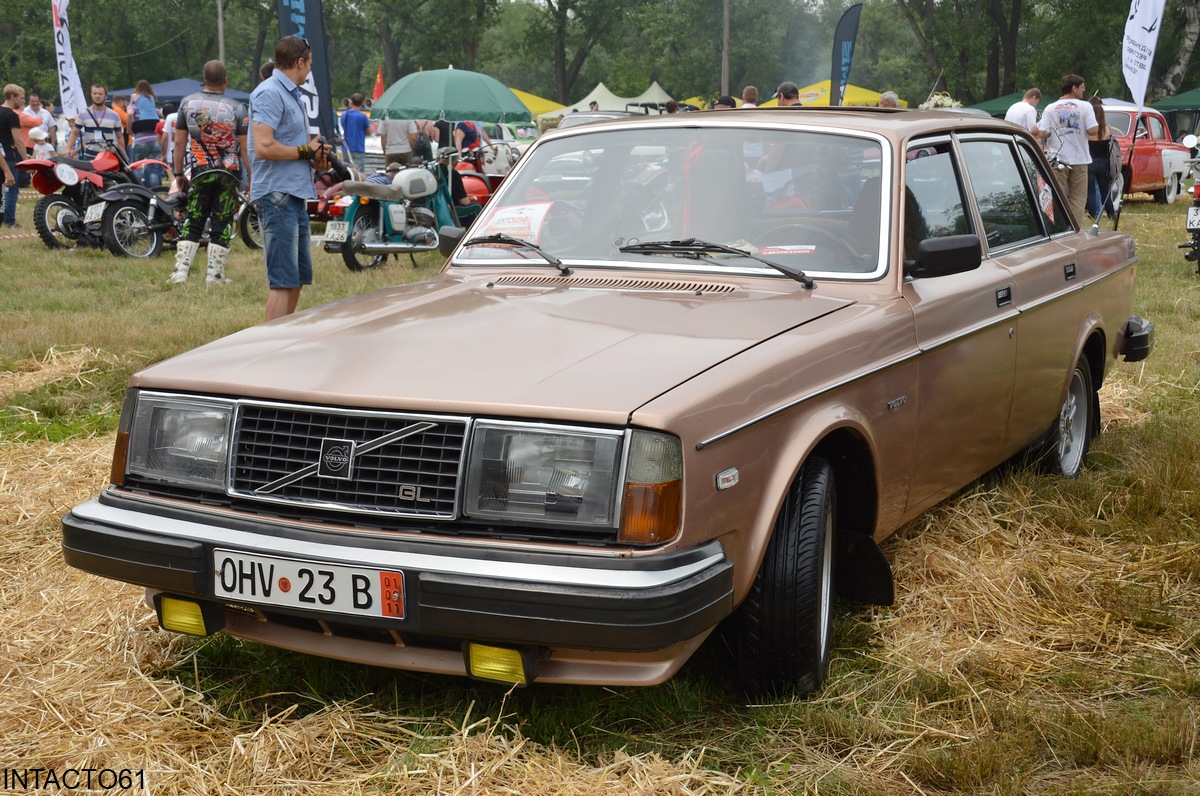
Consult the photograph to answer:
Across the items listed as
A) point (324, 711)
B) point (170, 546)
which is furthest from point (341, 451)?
point (324, 711)

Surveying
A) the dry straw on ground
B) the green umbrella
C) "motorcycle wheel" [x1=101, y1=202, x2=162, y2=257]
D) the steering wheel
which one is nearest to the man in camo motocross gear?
"motorcycle wheel" [x1=101, y1=202, x2=162, y2=257]

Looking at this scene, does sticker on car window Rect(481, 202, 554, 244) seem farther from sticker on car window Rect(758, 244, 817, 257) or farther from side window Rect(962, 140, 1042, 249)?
A: side window Rect(962, 140, 1042, 249)

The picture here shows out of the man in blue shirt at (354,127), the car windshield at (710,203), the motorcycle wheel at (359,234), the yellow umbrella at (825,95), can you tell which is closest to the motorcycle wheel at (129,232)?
the motorcycle wheel at (359,234)

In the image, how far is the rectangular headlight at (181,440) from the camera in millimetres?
3002

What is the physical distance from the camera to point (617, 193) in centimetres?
420

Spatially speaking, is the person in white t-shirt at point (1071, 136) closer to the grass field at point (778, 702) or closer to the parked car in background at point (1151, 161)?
the parked car in background at point (1151, 161)

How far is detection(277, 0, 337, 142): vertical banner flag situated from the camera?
42.4 feet

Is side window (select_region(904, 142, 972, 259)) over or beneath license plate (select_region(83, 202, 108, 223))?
over

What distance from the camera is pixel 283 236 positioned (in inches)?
289

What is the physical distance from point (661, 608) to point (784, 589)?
58cm

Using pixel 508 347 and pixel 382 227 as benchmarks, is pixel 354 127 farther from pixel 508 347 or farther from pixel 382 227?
pixel 508 347

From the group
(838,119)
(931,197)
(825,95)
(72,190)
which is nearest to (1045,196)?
(931,197)

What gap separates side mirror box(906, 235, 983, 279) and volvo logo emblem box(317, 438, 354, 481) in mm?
1882

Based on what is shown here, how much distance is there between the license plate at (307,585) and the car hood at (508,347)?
0.39 metres
